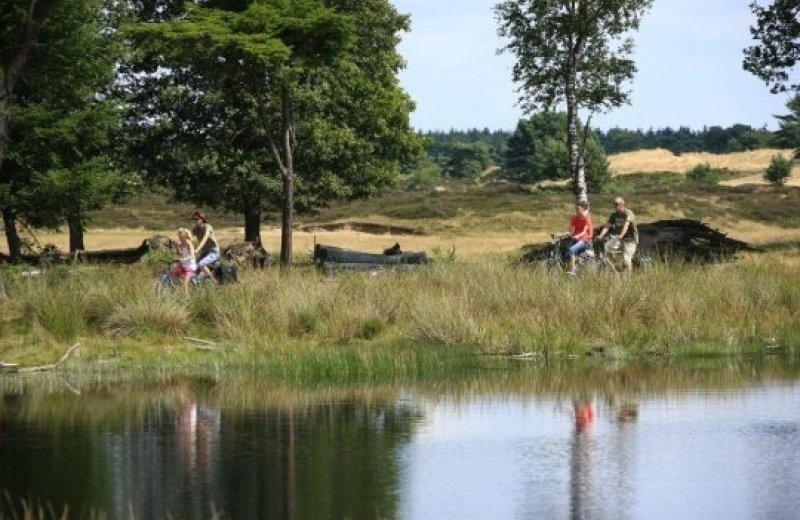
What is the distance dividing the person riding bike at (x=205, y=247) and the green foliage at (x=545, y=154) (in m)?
66.9

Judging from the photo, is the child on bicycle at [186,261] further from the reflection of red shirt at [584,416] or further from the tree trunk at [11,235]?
the tree trunk at [11,235]

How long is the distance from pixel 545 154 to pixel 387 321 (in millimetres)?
90756

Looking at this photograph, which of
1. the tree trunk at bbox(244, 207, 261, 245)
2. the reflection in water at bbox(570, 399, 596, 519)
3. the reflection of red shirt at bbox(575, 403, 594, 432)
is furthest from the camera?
the tree trunk at bbox(244, 207, 261, 245)

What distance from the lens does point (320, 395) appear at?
19.0 metres

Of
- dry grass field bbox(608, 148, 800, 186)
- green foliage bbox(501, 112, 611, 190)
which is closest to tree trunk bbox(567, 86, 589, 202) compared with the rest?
green foliage bbox(501, 112, 611, 190)

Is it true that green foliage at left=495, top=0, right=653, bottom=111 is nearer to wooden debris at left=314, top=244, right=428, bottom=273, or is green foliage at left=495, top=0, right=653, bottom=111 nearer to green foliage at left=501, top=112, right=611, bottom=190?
wooden debris at left=314, top=244, right=428, bottom=273

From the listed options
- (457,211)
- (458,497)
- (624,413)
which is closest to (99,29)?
(624,413)

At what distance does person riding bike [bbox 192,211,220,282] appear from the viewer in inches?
1054

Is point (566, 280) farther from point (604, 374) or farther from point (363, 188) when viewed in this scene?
point (363, 188)

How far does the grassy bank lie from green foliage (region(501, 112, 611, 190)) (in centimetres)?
6862

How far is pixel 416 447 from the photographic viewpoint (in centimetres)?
1462

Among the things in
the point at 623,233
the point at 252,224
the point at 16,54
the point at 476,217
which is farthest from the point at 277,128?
the point at 476,217

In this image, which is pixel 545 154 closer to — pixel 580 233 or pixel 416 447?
pixel 580 233

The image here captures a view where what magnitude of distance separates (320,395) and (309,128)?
2642cm
